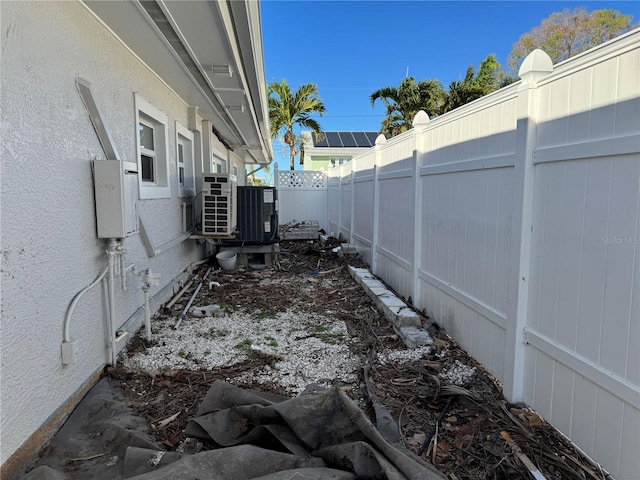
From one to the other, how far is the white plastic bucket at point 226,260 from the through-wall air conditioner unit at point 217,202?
115 cm

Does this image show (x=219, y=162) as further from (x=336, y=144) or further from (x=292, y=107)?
(x=336, y=144)

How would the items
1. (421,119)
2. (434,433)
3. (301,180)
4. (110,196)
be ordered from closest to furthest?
1. (434,433)
2. (110,196)
3. (421,119)
4. (301,180)

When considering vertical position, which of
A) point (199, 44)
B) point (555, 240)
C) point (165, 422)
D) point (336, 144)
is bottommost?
point (165, 422)

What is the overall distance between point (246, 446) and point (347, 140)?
26036 millimetres

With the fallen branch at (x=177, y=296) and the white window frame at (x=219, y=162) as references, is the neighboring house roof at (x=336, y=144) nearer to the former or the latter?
the white window frame at (x=219, y=162)

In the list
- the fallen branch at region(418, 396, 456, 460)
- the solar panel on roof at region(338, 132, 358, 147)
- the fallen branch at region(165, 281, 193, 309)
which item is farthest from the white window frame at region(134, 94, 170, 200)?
the solar panel on roof at region(338, 132, 358, 147)

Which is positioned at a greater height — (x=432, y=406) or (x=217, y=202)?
(x=217, y=202)

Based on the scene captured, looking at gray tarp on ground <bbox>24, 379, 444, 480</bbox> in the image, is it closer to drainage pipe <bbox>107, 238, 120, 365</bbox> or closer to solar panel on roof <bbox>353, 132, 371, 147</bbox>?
drainage pipe <bbox>107, 238, 120, 365</bbox>

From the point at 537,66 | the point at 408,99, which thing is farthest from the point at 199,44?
the point at 408,99

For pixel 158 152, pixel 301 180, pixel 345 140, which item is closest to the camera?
pixel 158 152

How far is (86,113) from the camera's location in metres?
3.04

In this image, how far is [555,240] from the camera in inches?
94.3

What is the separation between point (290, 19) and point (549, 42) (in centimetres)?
1434

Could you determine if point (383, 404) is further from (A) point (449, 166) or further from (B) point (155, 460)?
(A) point (449, 166)
